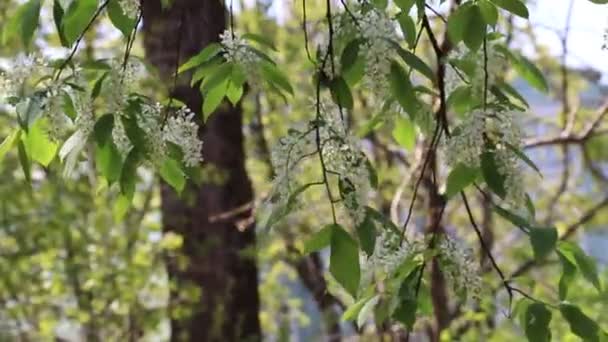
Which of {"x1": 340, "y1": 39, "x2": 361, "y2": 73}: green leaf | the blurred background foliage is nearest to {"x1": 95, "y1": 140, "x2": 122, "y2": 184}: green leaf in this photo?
{"x1": 340, "y1": 39, "x2": 361, "y2": 73}: green leaf

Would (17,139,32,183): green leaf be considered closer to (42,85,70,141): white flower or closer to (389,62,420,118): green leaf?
(42,85,70,141): white flower

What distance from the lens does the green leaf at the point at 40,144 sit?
0.88 metres

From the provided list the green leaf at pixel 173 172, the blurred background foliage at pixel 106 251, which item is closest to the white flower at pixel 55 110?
the green leaf at pixel 173 172

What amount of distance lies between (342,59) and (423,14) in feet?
0.35

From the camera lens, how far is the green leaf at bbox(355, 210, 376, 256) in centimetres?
85

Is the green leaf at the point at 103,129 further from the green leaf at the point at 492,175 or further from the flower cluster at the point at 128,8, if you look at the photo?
the green leaf at the point at 492,175

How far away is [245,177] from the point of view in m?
2.36

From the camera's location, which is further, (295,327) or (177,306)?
(295,327)

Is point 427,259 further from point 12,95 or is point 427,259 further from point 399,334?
point 399,334

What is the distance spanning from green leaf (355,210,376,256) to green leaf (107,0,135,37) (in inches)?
10.1

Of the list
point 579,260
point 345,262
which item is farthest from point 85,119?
point 579,260

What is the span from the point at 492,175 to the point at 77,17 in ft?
1.19

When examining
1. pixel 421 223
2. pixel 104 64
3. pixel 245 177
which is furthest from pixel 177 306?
pixel 104 64

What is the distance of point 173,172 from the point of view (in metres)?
0.92
